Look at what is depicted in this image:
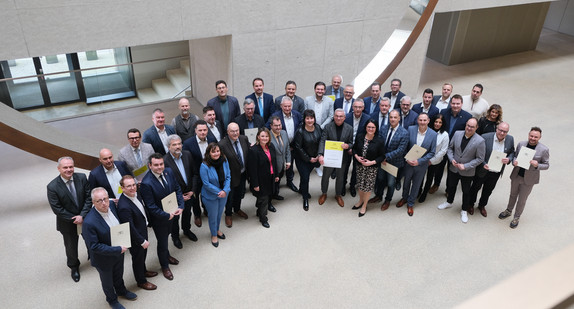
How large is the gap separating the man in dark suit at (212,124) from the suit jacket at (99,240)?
198 cm

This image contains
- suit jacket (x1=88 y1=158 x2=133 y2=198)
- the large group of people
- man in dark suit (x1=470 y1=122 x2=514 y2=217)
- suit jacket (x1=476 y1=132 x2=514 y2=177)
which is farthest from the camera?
suit jacket (x1=476 y1=132 x2=514 y2=177)

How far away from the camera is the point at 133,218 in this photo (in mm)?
4512

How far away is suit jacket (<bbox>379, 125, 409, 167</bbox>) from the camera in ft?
19.7

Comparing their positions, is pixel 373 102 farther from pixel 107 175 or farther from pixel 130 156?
pixel 107 175

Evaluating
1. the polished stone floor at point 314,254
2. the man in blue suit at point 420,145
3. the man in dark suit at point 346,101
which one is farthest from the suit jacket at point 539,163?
the man in dark suit at point 346,101

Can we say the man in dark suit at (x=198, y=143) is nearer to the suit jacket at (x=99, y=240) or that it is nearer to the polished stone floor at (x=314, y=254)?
the polished stone floor at (x=314, y=254)

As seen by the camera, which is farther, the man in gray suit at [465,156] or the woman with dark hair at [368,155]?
the woman with dark hair at [368,155]

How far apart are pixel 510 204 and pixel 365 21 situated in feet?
14.8

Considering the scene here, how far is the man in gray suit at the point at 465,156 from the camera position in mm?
5863

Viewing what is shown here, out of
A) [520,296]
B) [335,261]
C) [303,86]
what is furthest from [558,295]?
[303,86]

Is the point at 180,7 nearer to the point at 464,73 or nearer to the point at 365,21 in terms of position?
the point at 365,21

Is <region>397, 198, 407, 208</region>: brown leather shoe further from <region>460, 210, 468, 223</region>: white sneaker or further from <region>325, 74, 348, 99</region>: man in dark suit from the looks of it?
<region>325, 74, 348, 99</region>: man in dark suit

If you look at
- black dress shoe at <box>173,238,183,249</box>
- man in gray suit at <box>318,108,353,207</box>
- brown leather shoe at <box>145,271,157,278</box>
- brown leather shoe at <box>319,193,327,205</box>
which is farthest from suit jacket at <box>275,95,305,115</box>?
brown leather shoe at <box>145,271,157,278</box>

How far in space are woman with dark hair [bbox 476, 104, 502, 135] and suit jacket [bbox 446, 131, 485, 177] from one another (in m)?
0.48
